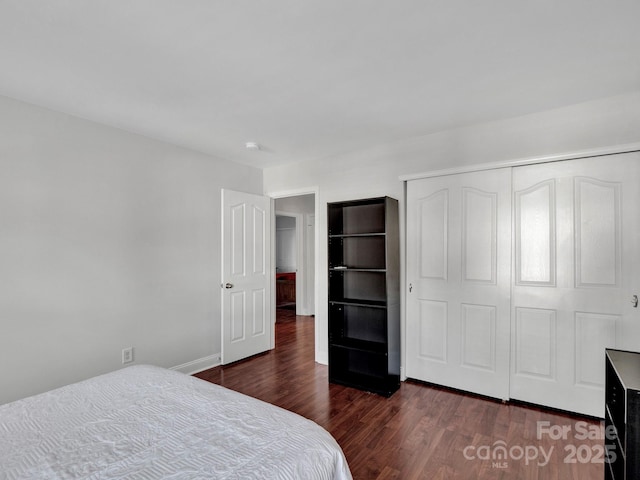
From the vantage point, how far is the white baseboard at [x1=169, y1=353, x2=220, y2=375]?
11.3ft

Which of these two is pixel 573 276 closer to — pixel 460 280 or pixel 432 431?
pixel 460 280

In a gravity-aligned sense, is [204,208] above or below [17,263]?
above

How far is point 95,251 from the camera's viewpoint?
2.78 m

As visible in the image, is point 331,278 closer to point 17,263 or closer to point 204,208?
point 204,208

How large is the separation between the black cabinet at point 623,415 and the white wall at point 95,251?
337 centimetres

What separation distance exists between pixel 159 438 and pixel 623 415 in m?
1.75

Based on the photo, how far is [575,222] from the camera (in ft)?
8.32

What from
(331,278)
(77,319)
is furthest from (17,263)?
(331,278)

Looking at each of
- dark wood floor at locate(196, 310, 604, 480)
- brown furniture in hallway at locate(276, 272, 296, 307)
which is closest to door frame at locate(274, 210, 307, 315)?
brown furniture in hallway at locate(276, 272, 296, 307)

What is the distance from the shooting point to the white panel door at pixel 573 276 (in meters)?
2.38

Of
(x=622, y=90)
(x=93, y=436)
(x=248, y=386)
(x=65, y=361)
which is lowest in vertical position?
(x=248, y=386)

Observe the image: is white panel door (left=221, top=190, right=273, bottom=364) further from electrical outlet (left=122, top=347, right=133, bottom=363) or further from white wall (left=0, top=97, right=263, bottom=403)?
electrical outlet (left=122, top=347, right=133, bottom=363)

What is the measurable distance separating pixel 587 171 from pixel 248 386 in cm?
338

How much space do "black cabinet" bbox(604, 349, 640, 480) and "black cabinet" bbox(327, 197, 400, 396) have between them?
167cm
